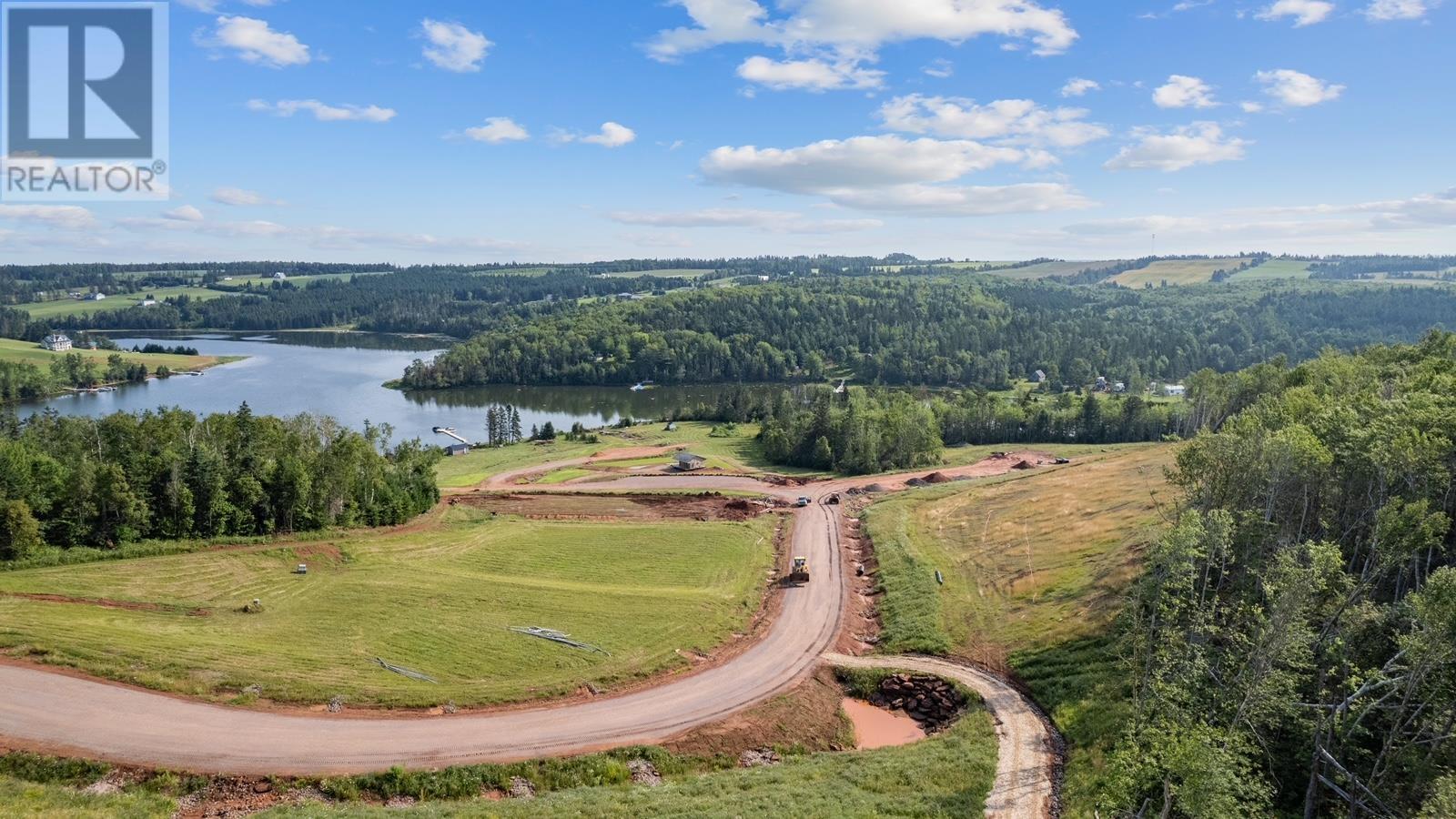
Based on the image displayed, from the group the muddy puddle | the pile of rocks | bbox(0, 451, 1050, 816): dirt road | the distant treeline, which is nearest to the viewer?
bbox(0, 451, 1050, 816): dirt road

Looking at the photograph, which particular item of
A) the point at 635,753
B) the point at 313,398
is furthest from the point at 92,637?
the point at 313,398

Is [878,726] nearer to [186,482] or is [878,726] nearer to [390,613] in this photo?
[390,613]

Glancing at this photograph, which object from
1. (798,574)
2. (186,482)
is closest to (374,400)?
(186,482)

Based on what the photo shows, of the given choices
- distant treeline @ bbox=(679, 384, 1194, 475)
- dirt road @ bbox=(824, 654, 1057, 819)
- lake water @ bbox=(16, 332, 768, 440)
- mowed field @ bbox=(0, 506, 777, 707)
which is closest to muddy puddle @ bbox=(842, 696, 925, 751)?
dirt road @ bbox=(824, 654, 1057, 819)

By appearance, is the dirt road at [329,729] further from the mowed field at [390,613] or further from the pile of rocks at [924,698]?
the pile of rocks at [924,698]

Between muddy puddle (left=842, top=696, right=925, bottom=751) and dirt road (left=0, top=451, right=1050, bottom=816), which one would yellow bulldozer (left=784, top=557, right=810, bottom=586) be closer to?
dirt road (left=0, top=451, right=1050, bottom=816)

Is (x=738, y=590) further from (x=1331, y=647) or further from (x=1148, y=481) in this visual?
(x=1148, y=481)
